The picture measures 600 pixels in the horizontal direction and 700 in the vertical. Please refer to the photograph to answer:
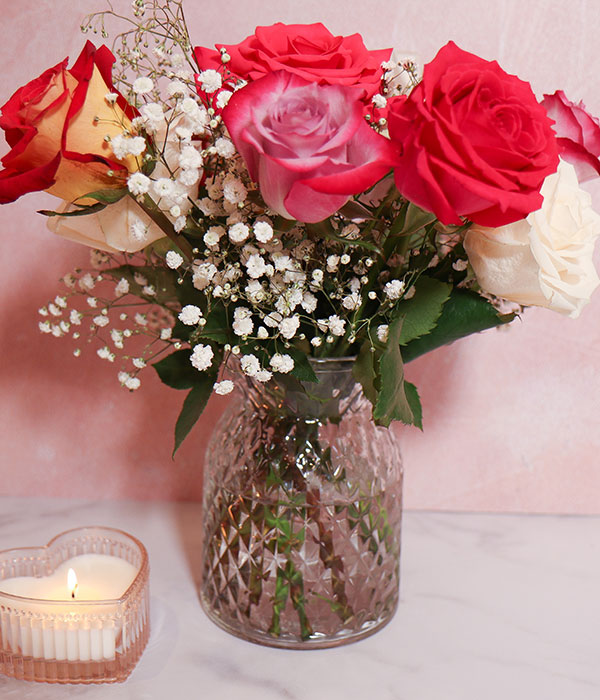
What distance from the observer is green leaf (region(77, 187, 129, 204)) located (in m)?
0.53

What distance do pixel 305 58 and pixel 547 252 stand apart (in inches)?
8.4

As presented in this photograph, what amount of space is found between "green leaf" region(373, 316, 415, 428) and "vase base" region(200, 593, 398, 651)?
24cm

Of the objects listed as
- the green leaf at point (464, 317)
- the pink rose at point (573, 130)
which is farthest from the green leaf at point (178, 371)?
the pink rose at point (573, 130)

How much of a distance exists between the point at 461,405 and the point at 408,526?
0.16 meters

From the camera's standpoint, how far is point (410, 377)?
0.95m

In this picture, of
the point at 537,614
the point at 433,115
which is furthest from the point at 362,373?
the point at 537,614

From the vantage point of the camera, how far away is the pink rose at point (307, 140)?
48 centimetres

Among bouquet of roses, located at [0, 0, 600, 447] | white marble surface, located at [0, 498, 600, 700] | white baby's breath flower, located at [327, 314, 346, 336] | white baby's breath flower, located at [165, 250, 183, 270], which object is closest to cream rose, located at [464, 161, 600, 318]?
bouquet of roses, located at [0, 0, 600, 447]

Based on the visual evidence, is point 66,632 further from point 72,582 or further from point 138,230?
point 138,230

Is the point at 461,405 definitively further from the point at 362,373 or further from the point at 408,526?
the point at 362,373

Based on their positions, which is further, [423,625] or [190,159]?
[423,625]

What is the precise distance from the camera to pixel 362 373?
614 millimetres

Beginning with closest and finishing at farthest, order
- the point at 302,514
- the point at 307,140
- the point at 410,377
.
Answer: the point at 307,140 → the point at 302,514 → the point at 410,377

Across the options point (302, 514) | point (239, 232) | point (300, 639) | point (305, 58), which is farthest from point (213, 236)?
point (300, 639)
